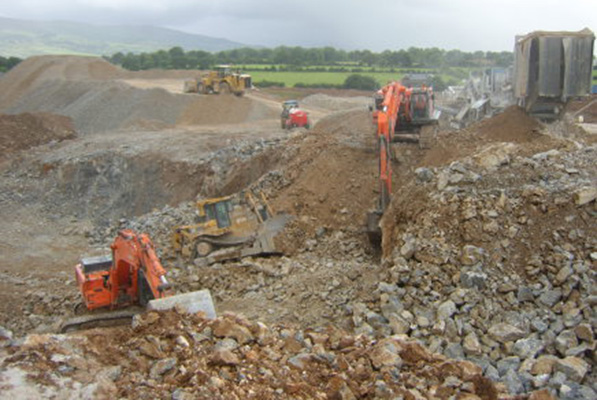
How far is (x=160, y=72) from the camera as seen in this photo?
4653 centimetres

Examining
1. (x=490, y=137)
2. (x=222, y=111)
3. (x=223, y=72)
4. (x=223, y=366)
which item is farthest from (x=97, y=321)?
(x=223, y=72)

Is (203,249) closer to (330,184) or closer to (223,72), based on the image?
(330,184)

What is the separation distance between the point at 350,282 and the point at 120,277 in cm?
337

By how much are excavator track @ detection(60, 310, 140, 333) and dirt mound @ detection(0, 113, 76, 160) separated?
16.0 m

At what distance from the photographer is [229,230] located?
11578 mm

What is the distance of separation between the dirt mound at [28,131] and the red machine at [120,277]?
1573 cm

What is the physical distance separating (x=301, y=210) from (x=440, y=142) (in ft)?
12.2

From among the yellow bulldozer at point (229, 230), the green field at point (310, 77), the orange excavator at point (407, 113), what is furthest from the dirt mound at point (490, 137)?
the green field at point (310, 77)

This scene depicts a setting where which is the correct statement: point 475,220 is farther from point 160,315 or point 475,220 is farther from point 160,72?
point 160,72

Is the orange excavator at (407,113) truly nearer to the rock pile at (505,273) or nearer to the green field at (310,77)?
the rock pile at (505,273)

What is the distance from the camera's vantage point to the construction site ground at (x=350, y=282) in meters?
5.29

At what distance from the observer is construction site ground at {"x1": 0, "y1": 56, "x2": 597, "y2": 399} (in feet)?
17.4

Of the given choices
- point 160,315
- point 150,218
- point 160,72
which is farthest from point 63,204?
point 160,72

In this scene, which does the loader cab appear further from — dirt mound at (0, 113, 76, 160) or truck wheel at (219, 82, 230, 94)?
dirt mound at (0, 113, 76, 160)
